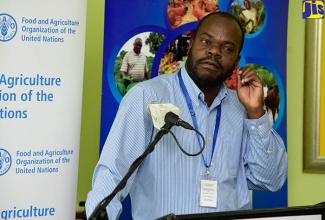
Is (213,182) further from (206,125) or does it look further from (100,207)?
(100,207)

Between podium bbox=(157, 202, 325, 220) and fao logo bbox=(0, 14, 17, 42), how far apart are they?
4.57ft

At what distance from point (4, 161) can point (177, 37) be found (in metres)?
1.16

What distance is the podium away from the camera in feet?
4.71

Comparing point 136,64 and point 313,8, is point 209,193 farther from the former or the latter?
point 313,8

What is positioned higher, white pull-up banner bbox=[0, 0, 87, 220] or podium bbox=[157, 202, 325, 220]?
white pull-up banner bbox=[0, 0, 87, 220]

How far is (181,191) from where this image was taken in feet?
7.52

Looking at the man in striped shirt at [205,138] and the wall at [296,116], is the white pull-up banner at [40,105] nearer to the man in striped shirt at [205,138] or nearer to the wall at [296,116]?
the man in striped shirt at [205,138]

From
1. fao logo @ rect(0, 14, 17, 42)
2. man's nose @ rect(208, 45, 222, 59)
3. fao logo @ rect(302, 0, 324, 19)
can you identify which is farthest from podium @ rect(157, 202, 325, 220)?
fao logo @ rect(302, 0, 324, 19)

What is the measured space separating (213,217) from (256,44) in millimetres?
1864

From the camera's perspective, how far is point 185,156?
7.59 feet

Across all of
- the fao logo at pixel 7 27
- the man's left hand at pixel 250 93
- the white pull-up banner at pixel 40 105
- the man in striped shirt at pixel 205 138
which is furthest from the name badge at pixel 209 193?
the fao logo at pixel 7 27

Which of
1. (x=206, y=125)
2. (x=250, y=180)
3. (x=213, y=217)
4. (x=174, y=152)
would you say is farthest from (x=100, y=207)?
(x=250, y=180)

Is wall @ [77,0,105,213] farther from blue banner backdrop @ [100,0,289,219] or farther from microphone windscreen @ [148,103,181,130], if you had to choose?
microphone windscreen @ [148,103,181,130]

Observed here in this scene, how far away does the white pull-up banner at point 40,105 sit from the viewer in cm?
242
